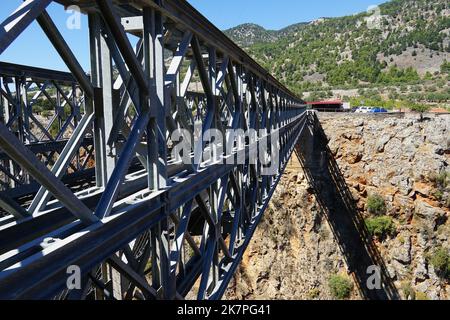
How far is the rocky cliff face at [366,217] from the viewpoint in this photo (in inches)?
834

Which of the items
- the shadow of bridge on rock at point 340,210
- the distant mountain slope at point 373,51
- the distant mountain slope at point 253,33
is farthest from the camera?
the distant mountain slope at point 253,33

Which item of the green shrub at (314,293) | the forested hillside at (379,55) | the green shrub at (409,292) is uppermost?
the forested hillside at (379,55)

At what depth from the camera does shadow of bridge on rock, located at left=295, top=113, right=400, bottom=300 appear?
21.8m

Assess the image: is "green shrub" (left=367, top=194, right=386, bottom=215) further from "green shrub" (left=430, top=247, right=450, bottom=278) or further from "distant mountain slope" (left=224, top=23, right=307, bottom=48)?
"distant mountain slope" (left=224, top=23, right=307, bottom=48)

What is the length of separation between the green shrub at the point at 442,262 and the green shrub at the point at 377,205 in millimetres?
3690

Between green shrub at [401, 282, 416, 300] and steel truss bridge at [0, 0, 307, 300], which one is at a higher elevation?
steel truss bridge at [0, 0, 307, 300]

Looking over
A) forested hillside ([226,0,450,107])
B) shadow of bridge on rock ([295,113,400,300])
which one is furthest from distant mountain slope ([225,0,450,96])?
shadow of bridge on rock ([295,113,400,300])

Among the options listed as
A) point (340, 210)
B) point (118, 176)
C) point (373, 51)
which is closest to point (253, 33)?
point (373, 51)

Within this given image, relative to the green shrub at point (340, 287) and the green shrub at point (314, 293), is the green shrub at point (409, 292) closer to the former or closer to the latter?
the green shrub at point (340, 287)

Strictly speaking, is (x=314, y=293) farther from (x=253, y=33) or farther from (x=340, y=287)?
(x=253, y=33)

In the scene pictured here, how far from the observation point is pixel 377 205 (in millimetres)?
22438

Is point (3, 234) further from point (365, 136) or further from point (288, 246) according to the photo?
point (365, 136)

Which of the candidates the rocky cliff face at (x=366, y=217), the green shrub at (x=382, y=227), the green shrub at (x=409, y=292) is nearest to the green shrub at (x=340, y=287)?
the rocky cliff face at (x=366, y=217)

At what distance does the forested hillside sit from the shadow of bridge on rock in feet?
70.4
